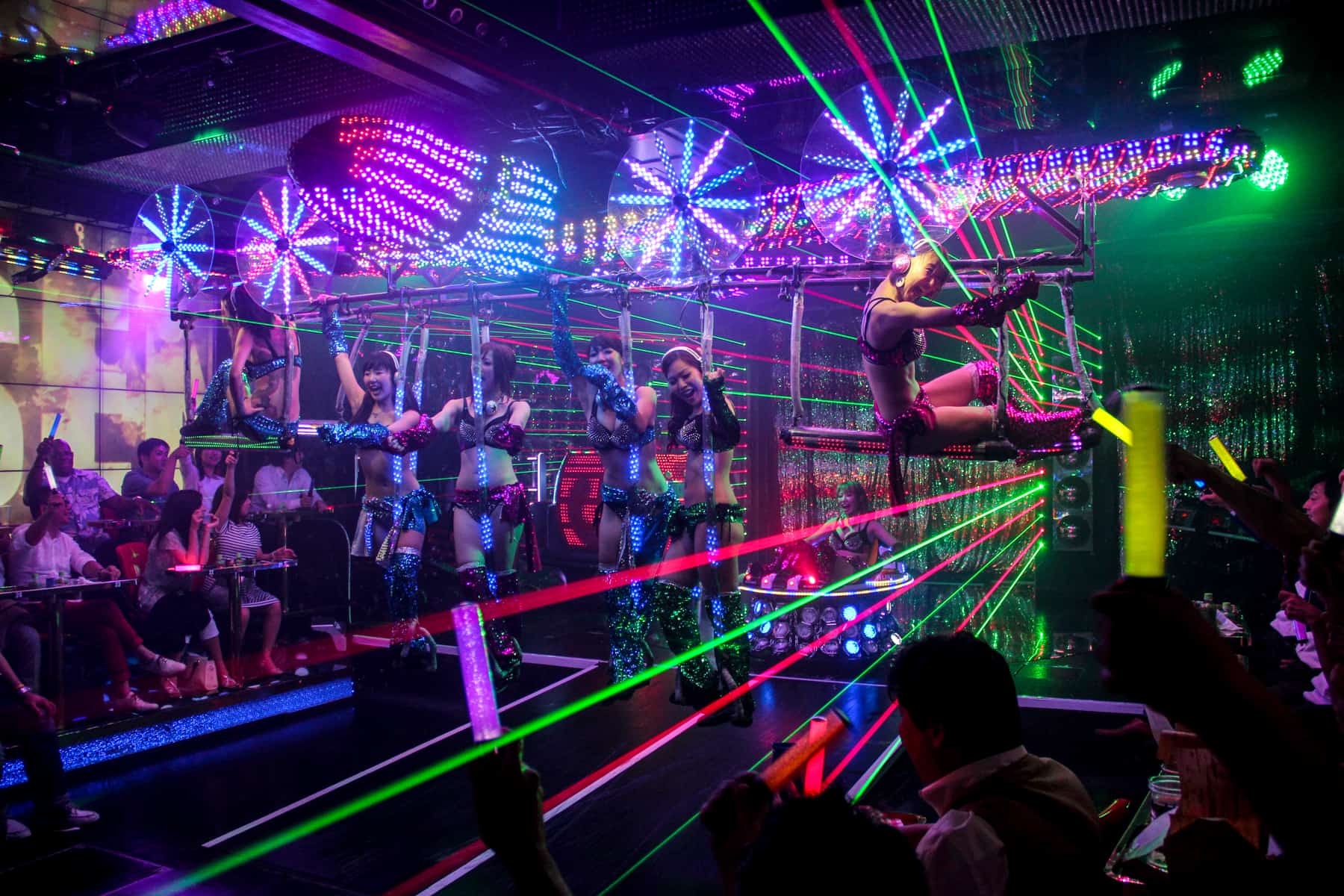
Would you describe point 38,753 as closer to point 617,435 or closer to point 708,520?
point 617,435

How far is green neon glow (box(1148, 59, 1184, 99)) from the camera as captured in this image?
4766 millimetres

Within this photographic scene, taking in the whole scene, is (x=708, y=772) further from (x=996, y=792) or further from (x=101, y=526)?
(x=101, y=526)

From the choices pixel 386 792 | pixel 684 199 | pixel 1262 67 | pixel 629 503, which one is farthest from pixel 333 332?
pixel 1262 67

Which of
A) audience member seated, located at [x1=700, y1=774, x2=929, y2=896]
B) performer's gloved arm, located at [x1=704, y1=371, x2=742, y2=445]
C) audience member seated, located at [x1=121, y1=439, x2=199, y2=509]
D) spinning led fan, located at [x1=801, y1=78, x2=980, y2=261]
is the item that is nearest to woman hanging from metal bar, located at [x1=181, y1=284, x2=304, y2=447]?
performer's gloved arm, located at [x1=704, y1=371, x2=742, y2=445]

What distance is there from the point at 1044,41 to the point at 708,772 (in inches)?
182

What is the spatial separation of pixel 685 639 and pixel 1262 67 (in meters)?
4.38

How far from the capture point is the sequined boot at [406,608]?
16.7 feet

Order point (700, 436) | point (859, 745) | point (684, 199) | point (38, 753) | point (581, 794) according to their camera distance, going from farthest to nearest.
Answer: point (859, 745) < point (581, 794) < point (38, 753) < point (700, 436) < point (684, 199)

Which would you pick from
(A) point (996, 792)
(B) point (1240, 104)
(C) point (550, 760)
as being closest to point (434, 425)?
(C) point (550, 760)

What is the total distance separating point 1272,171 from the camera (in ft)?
20.9

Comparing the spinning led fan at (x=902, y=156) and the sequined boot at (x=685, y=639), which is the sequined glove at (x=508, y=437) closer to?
the sequined boot at (x=685, y=639)

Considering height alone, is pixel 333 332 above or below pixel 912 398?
above

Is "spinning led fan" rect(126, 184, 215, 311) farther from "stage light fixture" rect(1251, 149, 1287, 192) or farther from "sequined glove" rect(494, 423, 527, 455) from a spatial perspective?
"stage light fixture" rect(1251, 149, 1287, 192)

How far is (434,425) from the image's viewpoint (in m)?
4.95
